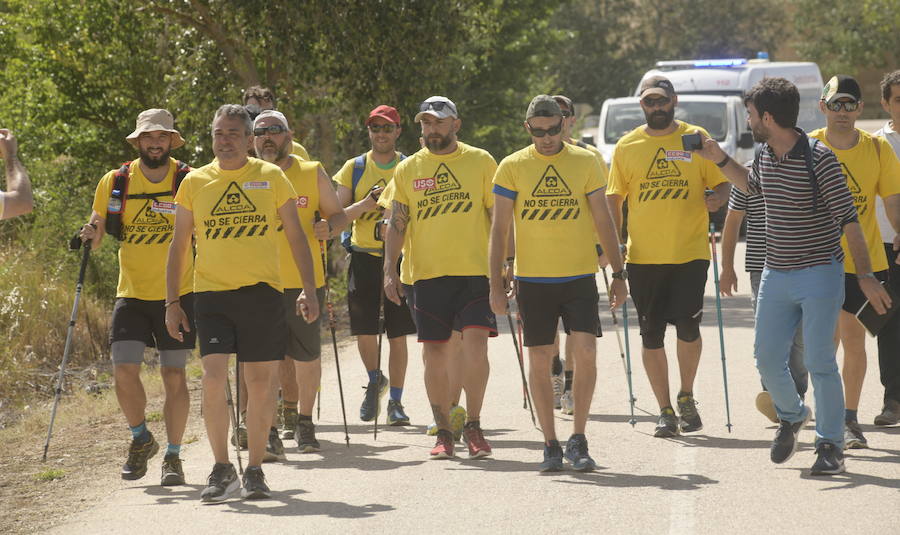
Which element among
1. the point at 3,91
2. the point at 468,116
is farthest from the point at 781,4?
the point at 3,91

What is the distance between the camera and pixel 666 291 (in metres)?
9.45

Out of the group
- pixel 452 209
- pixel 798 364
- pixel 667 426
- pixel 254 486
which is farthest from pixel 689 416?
pixel 254 486

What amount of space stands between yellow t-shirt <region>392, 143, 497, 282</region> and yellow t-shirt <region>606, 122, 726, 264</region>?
41.6 inches

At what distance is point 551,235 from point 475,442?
1358mm

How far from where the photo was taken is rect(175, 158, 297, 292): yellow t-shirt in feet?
25.2

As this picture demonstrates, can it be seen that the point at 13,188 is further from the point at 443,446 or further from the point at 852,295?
the point at 852,295

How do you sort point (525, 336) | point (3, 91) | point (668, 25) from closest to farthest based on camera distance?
1. point (525, 336)
2. point (3, 91)
3. point (668, 25)

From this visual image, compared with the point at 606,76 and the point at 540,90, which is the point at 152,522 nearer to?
the point at 540,90

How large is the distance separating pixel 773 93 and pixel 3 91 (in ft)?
62.0

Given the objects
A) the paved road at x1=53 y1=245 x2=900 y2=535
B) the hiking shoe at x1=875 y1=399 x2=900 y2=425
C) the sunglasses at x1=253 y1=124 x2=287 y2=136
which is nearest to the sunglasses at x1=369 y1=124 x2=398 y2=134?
the sunglasses at x1=253 y1=124 x2=287 y2=136

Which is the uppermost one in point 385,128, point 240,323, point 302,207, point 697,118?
point 697,118

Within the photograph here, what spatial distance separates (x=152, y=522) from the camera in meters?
7.32

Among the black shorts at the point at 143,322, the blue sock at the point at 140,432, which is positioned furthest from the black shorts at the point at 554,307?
the blue sock at the point at 140,432

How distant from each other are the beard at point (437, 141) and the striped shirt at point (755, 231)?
5.89 feet
